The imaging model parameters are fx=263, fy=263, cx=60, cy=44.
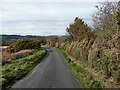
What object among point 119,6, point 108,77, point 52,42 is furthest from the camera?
point 52,42

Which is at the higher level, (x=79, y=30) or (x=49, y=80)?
(x=79, y=30)

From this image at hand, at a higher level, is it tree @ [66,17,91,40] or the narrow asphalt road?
→ tree @ [66,17,91,40]

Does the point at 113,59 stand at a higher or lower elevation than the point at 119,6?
lower

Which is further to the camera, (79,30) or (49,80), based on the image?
(79,30)

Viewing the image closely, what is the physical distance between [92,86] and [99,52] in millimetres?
Result: 6401

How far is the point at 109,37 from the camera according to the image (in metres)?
18.5

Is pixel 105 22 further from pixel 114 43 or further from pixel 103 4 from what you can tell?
pixel 114 43

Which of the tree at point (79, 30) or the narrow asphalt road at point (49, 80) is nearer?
the narrow asphalt road at point (49, 80)

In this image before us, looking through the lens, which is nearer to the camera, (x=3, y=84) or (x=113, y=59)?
(x=113, y=59)

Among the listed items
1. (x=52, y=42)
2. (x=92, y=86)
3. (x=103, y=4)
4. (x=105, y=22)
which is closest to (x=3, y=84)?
(x=92, y=86)

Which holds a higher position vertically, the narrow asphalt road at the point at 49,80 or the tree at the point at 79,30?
the tree at the point at 79,30

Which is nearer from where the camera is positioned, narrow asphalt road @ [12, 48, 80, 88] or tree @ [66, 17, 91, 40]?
narrow asphalt road @ [12, 48, 80, 88]

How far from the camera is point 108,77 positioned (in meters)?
16.0

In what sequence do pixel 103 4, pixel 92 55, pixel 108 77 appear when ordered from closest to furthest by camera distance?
1. pixel 108 77
2. pixel 92 55
3. pixel 103 4
